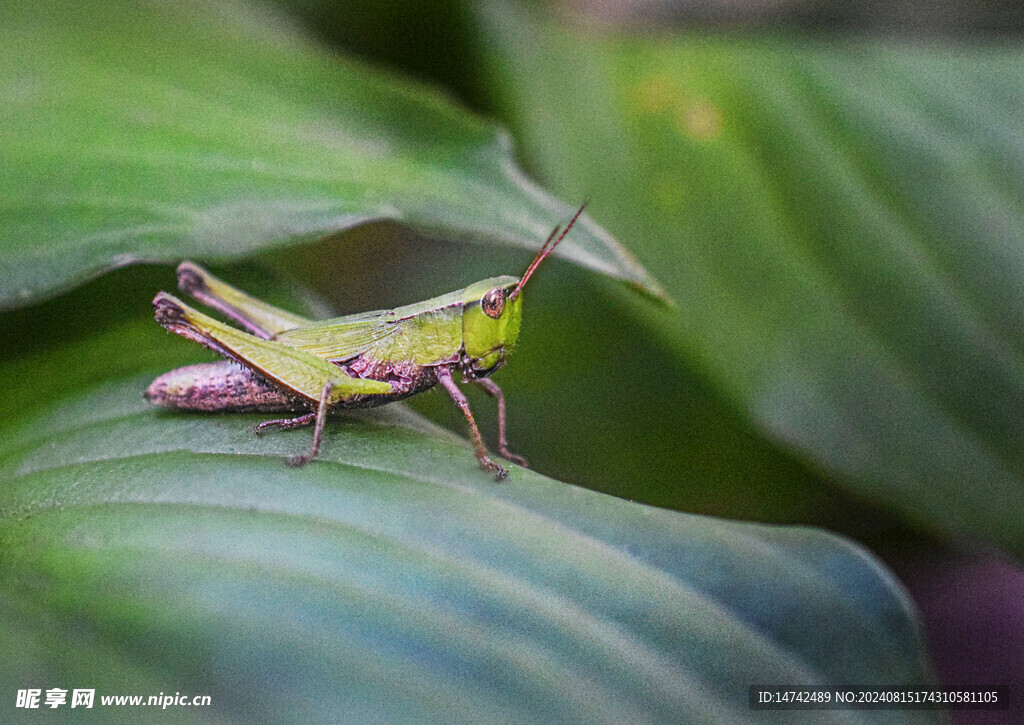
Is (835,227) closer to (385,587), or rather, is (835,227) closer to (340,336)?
(340,336)

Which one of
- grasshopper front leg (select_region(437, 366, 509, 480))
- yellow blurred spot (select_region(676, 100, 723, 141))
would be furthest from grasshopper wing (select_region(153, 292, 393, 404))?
yellow blurred spot (select_region(676, 100, 723, 141))

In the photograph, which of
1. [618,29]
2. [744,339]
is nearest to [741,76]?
[618,29]

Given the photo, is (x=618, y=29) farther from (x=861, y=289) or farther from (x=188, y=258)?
(x=188, y=258)

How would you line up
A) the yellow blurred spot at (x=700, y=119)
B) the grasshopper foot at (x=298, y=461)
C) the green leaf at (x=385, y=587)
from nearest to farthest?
the green leaf at (x=385, y=587) < the grasshopper foot at (x=298, y=461) < the yellow blurred spot at (x=700, y=119)

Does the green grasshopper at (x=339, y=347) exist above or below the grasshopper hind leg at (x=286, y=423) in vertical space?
above

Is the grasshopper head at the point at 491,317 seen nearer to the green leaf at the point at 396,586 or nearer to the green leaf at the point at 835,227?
the green leaf at the point at 396,586

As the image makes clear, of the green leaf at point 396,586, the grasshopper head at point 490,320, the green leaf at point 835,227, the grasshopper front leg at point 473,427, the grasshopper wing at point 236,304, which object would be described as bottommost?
the green leaf at point 396,586

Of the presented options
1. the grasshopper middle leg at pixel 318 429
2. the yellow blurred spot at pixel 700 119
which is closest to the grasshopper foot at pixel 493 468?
the grasshopper middle leg at pixel 318 429
